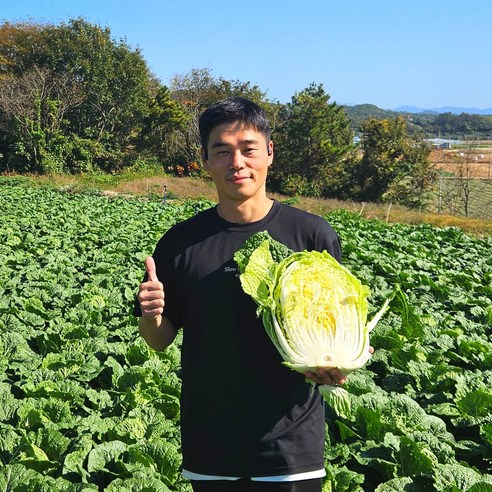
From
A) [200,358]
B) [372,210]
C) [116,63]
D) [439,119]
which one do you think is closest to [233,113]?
[200,358]

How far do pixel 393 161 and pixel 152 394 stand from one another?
3456cm

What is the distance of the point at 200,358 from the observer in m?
2.32

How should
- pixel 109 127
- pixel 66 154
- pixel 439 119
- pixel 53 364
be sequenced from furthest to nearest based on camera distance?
1. pixel 439 119
2. pixel 109 127
3. pixel 66 154
4. pixel 53 364

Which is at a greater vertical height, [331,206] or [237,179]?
[237,179]

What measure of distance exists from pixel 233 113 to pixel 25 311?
18.3 feet

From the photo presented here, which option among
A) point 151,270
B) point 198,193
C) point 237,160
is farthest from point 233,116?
point 198,193

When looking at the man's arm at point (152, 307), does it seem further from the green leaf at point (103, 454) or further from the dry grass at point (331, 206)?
the dry grass at point (331, 206)

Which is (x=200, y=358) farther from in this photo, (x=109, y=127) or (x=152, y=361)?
(x=109, y=127)

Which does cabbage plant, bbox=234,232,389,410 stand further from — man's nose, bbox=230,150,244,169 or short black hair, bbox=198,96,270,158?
short black hair, bbox=198,96,270,158

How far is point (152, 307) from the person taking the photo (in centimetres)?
228

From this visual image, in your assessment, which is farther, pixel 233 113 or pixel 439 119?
pixel 439 119

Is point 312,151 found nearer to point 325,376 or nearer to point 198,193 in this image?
point 198,193

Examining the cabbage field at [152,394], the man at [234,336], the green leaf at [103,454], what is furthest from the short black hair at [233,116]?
the green leaf at [103,454]

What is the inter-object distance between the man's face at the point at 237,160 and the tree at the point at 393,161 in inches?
1406
